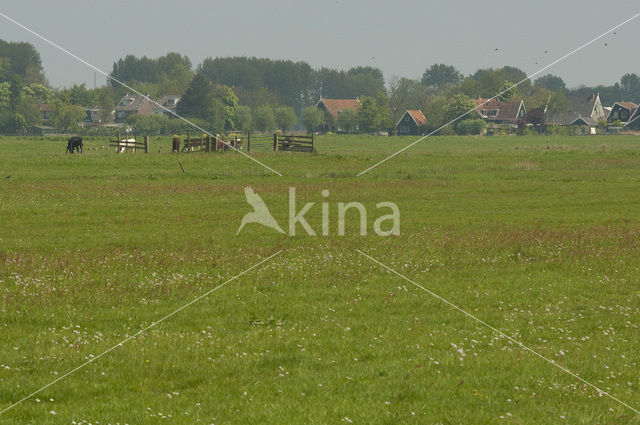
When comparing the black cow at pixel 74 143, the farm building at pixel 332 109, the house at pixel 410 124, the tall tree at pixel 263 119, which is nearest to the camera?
the black cow at pixel 74 143

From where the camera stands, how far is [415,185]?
1558 inches

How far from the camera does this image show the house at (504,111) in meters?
170

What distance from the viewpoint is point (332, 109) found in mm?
189000

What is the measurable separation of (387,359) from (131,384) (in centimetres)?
390

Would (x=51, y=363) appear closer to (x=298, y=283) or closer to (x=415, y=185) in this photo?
(x=298, y=283)

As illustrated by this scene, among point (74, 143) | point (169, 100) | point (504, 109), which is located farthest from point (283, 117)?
point (74, 143)

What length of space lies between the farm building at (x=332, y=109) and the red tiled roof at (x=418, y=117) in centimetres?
2564

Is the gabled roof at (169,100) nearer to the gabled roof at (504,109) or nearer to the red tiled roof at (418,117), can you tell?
the red tiled roof at (418,117)

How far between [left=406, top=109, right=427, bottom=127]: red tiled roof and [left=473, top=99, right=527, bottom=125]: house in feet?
87.4

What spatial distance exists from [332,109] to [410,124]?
44705 mm

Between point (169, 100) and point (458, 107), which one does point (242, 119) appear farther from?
point (458, 107)

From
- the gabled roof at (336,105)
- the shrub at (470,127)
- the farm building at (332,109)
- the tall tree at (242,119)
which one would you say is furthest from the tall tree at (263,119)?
the shrub at (470,127)

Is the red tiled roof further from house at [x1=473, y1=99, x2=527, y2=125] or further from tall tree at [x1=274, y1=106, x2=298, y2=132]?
tall tree at [x1=274, y1=106, x2=298, y2=132]

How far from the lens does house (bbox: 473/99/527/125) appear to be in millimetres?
169500
